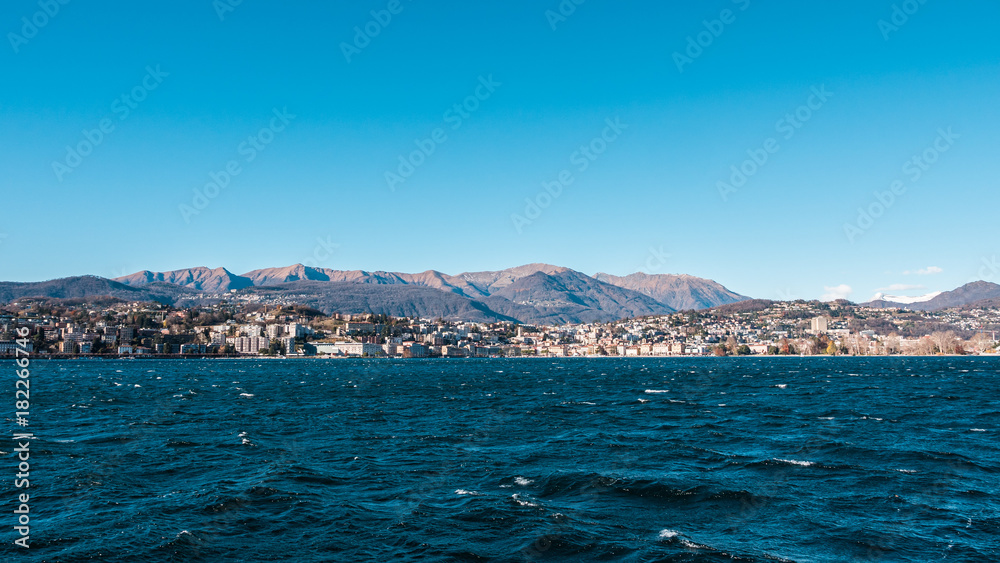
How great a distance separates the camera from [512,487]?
22.7m

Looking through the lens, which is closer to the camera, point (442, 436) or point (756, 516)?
point (756, 516)

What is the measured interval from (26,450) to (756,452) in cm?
3310

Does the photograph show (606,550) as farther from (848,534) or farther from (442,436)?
(442,436)

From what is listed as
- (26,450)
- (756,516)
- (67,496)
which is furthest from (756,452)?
(26,450)

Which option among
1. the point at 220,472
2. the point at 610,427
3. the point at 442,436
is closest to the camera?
the point at 220,472

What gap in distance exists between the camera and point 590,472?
25.0 metres

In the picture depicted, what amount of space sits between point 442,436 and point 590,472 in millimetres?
12095

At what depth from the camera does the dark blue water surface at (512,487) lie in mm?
16578

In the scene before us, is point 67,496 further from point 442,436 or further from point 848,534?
point 848,534

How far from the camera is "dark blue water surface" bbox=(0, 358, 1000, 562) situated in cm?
1658

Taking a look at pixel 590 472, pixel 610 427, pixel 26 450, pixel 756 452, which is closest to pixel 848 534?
pixel 590 472

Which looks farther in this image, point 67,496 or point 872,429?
point 872,429

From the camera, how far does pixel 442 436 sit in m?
35.1

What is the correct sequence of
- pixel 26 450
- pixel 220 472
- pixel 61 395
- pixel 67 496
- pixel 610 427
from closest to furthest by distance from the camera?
pixel 67 496
pixel 220 472
pixel 26 450
pixel 610 427
pixel 61 395
